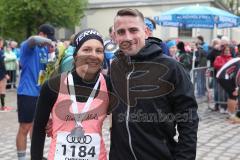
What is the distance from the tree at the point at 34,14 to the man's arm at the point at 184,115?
3185cm

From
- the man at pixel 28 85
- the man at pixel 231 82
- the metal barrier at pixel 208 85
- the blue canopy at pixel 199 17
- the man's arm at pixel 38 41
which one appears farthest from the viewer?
the blue canopy at pixel 199 17

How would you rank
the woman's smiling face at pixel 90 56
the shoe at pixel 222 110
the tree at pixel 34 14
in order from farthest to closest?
the tree at pixel 34 14 → the shoe at pixel 222 110 → the woman's smiling face at pixel 90 56

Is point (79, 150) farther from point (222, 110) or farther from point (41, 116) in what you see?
point (222, 110)

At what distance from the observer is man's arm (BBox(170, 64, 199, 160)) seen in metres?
2.62

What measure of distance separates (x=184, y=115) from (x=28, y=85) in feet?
12.6

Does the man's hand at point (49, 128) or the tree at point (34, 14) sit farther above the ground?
the tree at point (34, 14)

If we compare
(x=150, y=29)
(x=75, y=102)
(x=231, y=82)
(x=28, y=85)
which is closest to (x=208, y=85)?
(x=231, y=82)

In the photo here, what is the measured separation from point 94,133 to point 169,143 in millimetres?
495

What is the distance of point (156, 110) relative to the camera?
2.64 m

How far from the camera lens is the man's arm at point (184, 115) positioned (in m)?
2.62

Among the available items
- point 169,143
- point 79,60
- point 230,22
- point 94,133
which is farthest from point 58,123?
point 230,22

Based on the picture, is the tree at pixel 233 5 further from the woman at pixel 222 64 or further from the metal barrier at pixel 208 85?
the woman at pixel 222 64

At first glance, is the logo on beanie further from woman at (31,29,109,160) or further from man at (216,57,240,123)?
man at (216,57,240,123)

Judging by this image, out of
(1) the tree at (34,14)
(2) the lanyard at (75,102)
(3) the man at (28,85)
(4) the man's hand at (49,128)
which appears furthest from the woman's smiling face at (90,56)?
(1) the tree at (34,14)
